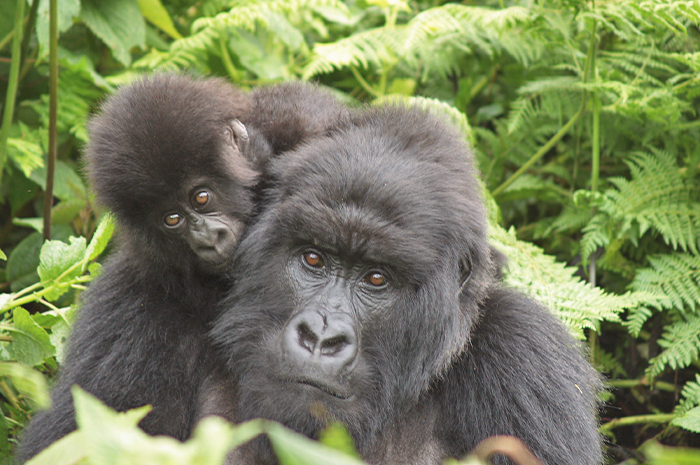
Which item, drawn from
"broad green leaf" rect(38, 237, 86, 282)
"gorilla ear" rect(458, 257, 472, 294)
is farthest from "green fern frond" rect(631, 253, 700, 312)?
"broad green leaf" rect(38, 237, 86, 282)

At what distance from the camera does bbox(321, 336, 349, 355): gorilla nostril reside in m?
2.06

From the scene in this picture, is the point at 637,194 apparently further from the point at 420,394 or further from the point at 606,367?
the point at 420,394

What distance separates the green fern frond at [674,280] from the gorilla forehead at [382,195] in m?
1.39

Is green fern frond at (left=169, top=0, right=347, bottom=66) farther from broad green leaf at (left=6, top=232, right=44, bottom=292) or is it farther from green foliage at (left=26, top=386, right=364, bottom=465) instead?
green foliage at (left=26, top=386, right=364, bottom=465)

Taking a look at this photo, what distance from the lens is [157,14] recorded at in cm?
436

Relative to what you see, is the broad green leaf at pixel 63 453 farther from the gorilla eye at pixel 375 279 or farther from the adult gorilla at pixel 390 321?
the gorilla eye at pixel 375 279

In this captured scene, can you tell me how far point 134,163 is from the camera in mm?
2625

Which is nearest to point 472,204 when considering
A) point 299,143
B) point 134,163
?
point 299,143

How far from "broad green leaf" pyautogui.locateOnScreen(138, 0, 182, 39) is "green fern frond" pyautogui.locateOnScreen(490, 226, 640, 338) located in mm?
2400

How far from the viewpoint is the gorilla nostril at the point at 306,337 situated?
2.06 meters

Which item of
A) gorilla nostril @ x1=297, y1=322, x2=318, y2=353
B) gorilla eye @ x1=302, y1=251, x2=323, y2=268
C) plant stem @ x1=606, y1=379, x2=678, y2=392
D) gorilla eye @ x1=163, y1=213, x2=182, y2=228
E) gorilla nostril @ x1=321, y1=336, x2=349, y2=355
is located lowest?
plant stem @ x1=606, y1=379, x2=678, y2=392

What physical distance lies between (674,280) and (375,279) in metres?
1.88

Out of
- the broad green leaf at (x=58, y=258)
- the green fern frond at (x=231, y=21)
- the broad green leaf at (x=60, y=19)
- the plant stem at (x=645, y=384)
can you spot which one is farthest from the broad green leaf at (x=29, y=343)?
the plant stem at (x=645, y=384)

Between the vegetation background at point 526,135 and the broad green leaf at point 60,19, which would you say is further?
the broad green leaf at point 60,19
